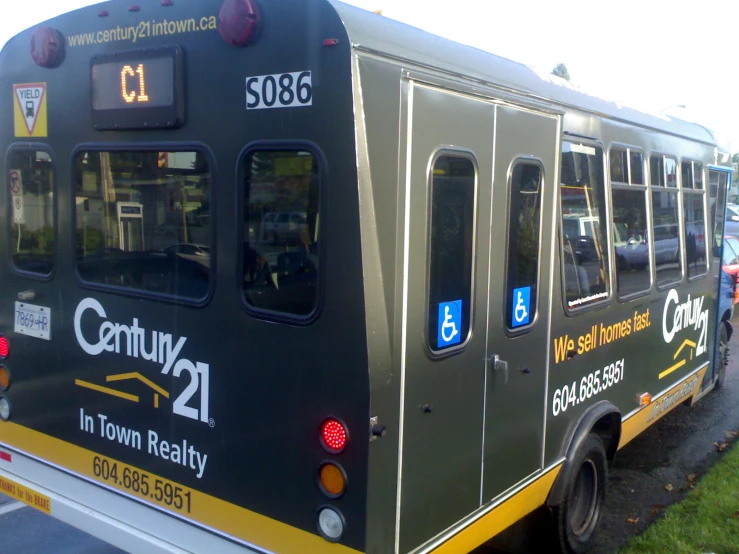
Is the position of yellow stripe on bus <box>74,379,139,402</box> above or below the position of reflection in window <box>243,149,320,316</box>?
below

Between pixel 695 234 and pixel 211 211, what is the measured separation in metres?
5.01

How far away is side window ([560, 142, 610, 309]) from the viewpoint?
4449 mm

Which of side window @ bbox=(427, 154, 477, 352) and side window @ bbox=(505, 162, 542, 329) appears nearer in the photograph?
side window @ bbox=(427, 154, 477, 352)

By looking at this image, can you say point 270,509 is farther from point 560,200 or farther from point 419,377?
point 560,200

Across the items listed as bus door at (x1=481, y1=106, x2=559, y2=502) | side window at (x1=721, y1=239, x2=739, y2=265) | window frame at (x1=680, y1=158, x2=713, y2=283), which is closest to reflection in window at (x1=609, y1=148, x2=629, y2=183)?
bus door at (x1=481, y1=106, x2=559, y2=502)

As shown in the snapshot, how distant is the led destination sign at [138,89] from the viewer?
341cm

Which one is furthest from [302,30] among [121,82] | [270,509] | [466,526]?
[466,526]

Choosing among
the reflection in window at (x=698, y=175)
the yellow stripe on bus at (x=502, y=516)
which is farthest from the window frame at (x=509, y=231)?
the reflection in window at (x=698, y=175)

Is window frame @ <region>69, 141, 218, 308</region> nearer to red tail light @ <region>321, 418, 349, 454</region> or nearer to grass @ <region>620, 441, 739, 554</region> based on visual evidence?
red tail light @ <region>321, 418, 349, 454</region>

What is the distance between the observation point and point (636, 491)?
6133 millimetres

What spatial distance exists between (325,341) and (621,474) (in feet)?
14.7

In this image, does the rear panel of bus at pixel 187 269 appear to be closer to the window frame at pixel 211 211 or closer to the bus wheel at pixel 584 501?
the window frame at pixel 211 211

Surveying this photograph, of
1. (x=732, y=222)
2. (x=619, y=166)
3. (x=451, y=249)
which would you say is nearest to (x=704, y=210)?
(x=619, y=166)

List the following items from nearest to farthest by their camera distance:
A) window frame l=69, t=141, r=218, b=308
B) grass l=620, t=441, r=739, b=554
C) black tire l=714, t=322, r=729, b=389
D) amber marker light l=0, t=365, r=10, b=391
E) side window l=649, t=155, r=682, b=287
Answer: window frame l=69, t=141, r=218, b=308, amber marker light l=0, t=365, r=10, b=391, grass l=620, t=441, r=739, b=554, side window l=649, t=155, r=682, b=287, black tire l=714, t=322, r=729, b=389
